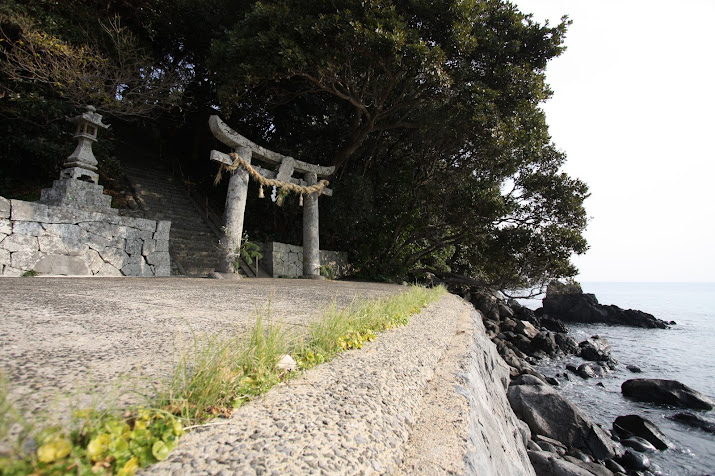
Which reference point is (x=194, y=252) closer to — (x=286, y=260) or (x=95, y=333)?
(x=286, y=260)

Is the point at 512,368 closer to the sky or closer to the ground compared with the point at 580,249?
closer to the ground

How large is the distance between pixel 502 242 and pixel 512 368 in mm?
5653

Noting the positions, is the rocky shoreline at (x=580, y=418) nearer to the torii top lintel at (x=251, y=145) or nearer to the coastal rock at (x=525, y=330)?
the coastal rock at (x=525, y=330)

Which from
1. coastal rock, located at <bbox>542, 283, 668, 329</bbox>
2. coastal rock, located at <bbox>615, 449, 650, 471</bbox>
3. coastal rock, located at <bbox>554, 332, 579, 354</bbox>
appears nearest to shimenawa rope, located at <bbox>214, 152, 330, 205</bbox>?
coastal rock, located at <bbox>615, 449, 650, 471</bbox>

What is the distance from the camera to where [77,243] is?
6410 mm

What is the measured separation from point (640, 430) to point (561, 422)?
1773mm

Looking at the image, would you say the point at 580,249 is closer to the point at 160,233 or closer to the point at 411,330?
the point at 411,330

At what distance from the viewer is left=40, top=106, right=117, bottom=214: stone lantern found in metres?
6.61

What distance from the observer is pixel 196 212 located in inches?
441

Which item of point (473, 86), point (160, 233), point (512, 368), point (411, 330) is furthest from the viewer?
point (473, 86)

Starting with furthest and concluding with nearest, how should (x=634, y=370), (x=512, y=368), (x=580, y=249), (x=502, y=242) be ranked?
(x=502, y=242), (x=580, y=249), (x=634, y=370), (x=512, y=368)

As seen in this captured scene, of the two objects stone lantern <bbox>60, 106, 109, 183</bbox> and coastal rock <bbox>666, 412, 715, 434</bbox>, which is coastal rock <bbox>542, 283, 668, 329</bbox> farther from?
stone lantern <bbox>60, 106, 109, 183</bbox>

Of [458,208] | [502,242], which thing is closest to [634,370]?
[502,242]

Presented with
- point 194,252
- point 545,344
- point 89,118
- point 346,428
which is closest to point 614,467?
point 346,428
